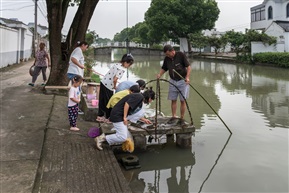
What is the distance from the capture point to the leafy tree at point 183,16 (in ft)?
132

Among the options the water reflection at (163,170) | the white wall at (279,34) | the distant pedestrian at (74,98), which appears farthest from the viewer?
the white wall at (279,34)

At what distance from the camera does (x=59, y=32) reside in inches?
352

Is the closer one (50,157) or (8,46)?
(50,157)

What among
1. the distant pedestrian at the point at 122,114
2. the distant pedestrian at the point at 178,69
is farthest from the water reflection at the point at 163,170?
the distant pedestrian at the point at 178,69

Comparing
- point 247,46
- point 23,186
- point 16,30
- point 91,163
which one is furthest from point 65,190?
point 247,46

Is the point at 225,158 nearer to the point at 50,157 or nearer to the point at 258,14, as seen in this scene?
the point at 50,157

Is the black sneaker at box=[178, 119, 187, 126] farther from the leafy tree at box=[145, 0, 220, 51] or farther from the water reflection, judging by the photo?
the leafy tree at box=[145, 0, 220, 51]

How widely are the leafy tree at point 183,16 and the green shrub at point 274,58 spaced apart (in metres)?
16.4

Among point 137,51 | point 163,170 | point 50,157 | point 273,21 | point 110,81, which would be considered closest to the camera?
point 50,157

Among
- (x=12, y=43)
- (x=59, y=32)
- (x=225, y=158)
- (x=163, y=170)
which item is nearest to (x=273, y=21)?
(x=12, y=43)

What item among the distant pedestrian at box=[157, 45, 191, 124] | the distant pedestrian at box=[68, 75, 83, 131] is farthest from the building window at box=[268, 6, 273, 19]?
the distant pedestrian at box=[68, 75, 83, 131]

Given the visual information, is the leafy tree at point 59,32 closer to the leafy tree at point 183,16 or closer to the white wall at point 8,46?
the white wall at point 8,46

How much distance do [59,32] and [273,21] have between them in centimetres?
2436

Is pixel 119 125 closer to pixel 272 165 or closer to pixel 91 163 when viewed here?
pixel 91 163
